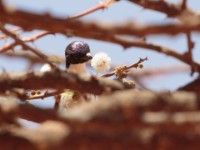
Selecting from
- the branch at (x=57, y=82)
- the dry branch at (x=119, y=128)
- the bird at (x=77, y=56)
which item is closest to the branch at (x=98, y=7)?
the bird at (x=77, y=56)

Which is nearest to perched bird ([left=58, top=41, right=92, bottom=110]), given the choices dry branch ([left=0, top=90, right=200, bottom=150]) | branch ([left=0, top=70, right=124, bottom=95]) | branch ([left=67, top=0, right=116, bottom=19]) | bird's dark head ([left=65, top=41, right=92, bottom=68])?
bird's dark head ([left=65, top=41, right=92, bottom=68])

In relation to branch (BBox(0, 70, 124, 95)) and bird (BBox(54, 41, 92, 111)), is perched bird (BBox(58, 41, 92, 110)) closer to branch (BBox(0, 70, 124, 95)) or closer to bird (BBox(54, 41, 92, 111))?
bird (BBox(54, 41, 92, 111))

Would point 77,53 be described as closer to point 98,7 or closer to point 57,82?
point 98,7

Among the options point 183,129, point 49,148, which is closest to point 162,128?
point 183,129

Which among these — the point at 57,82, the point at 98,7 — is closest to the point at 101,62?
the point at 98,7

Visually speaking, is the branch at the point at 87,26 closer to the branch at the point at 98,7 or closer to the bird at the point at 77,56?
the branch at the point at 98,7

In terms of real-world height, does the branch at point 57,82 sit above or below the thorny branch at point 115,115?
below
